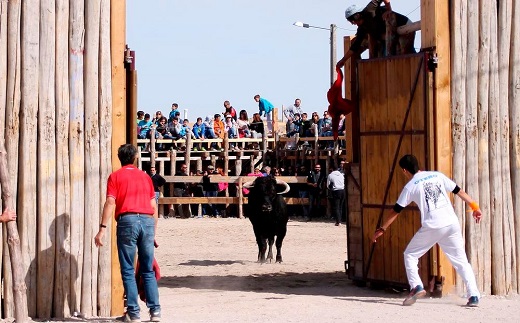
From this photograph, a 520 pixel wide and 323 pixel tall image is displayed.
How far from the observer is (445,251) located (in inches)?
473

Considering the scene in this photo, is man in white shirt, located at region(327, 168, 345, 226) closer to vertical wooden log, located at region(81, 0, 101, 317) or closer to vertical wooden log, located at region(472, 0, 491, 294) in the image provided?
vertical wooden log, located at region(472, 0, 491, 294)

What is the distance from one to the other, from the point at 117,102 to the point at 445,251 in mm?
3767

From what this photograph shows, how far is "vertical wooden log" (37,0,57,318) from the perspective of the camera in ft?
36.9

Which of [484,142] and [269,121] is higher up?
[269,121]

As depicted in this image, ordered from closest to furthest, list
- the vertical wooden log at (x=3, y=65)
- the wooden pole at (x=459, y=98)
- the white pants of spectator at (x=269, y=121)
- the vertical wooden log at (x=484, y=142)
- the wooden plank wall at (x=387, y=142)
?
the vertical wooden log at (x=3, y=65)
the wooden pole at (x=459, y=98)
the vertical wooden log at (x=484, y=142)
the wooden plank wall at (x=387, y=142)
the white pants of spectator at (x=269, y=121)

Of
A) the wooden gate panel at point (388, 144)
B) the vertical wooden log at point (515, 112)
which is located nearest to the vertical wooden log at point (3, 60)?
the wooden gate panel at point (388, 144)

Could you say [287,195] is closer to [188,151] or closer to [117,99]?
[188,151]

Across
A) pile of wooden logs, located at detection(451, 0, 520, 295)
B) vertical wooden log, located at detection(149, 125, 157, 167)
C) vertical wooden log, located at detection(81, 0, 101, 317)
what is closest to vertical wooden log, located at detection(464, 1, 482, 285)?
pile of wooden logs, located at detection(451, 0, 520, 295)

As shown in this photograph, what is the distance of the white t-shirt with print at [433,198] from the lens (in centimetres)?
1184

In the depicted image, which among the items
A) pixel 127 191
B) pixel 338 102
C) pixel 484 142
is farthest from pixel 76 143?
pixel 484 142

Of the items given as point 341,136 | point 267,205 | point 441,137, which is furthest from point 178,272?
point 341,136

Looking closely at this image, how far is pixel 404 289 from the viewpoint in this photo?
13.8 m

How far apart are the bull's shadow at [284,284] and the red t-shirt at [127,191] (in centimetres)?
337

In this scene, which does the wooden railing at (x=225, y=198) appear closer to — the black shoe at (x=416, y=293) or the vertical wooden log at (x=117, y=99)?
the black shoe at (x=416, y=293)
